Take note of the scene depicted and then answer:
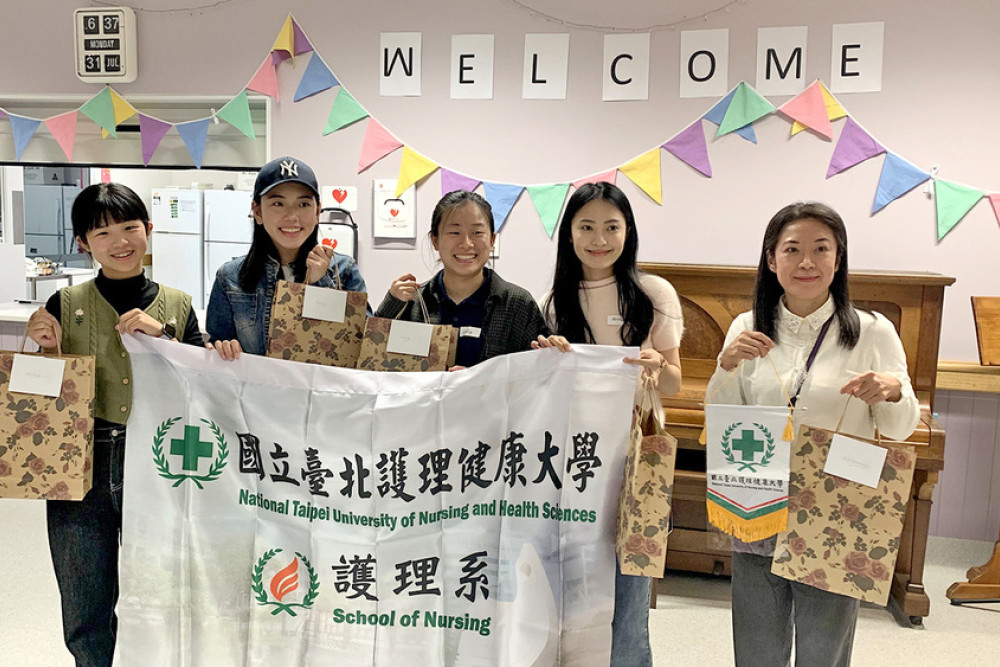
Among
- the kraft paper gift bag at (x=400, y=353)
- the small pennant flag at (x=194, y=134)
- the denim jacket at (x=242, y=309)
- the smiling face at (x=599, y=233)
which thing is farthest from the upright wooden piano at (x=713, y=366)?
the small pennant flag at (x=194, y=134)

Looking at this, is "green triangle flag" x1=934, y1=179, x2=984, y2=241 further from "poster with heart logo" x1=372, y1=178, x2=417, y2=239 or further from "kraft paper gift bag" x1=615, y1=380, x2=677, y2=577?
"kraft paper gift bag" x1=615, y1=380, x2=677, y2=577

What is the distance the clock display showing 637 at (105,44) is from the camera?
4363mm

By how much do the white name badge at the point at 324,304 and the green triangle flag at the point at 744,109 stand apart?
8.06 ft

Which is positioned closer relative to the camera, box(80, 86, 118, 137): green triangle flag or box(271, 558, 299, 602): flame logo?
box(271, 558, 299, 602): flame logo

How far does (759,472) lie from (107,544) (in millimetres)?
1526

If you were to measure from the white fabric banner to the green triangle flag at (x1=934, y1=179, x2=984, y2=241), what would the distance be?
101 inches

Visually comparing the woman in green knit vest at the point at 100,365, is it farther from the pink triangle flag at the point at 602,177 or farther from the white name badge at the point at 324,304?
the pink triangle flag at the point at 602,177

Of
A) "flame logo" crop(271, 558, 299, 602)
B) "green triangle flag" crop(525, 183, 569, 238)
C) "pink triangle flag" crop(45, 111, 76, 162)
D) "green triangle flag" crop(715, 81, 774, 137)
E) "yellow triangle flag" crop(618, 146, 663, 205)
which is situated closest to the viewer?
"flame logo" crop(271, 558, 299, 602)

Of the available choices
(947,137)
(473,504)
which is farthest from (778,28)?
(473,504)

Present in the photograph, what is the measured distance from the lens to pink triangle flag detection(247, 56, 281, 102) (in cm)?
426

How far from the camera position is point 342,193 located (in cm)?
424

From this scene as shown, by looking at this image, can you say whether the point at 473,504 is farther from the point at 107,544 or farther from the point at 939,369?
the point at 939,369

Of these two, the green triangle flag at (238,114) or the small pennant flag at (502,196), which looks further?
the green triangle flag at (238,114)

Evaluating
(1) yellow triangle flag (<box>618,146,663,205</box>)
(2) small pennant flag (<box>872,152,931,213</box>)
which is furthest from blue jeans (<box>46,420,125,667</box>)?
(2) small pennant flag (<box>872,152,931,213</box>)
